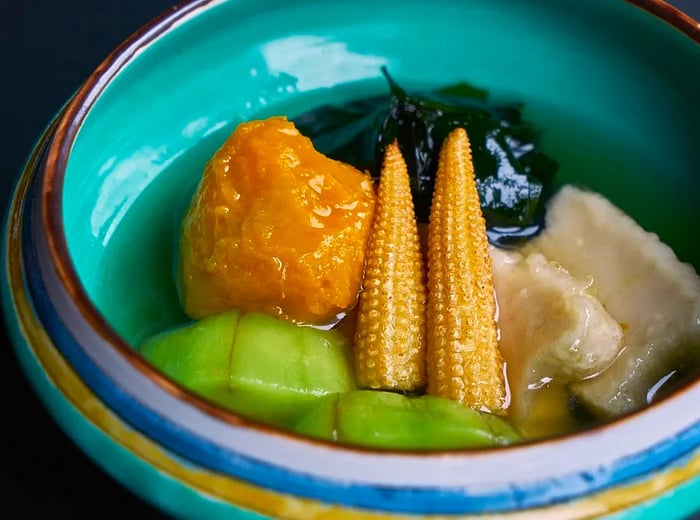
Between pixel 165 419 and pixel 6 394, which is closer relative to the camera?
pixel 165 419

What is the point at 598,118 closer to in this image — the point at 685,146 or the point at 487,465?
the point at 685,146

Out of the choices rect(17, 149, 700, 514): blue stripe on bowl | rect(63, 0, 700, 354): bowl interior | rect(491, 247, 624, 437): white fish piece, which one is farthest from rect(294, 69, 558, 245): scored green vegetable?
rect(17, 149, 700, 514): blue stripe on bowl

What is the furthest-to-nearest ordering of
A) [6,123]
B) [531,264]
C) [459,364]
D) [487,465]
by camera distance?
[6,123] < [531,264] < [459,364] < [487,465]

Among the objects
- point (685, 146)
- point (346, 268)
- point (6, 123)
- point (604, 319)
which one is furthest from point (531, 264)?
point (6, 123)

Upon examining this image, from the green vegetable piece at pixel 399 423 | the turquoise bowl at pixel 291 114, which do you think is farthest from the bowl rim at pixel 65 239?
the green vegetable piece at pixel 399 423

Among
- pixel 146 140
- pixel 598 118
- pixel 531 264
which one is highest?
pixel 598 118

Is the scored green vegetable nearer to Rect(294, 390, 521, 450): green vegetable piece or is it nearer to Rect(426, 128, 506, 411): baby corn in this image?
Rect(426, 128, 506, 411): baby corn

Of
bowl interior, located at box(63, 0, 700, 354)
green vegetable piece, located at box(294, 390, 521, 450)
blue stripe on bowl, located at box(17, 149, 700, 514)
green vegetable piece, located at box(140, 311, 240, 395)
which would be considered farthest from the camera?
bowl interior, located at box(63, 0, 700, 354)
